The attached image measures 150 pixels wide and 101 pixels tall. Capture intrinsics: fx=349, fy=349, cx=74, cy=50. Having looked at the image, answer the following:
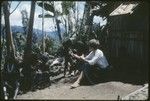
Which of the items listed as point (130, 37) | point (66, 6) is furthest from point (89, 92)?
point (66, 6)

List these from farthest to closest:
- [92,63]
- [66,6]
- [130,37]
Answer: [66,6] → [130,37] → [92,63]

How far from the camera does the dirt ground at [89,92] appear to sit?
365 inches

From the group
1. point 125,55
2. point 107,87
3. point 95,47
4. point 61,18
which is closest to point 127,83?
point 107,87

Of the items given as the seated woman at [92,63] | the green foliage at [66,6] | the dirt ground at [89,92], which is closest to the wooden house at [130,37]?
the seated woman at [92,63]

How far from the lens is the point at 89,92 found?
9.75 meters

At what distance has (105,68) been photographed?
35.7 feet

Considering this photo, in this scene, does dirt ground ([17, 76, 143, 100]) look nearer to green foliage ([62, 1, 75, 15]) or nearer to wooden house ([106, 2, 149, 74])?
wooden house ([106, 2, 149, 74])

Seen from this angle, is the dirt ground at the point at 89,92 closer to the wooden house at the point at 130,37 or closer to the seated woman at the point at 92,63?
the seated woman at the point at 92,63

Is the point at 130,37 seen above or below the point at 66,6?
below

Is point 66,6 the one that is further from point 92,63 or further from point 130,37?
point 92,63

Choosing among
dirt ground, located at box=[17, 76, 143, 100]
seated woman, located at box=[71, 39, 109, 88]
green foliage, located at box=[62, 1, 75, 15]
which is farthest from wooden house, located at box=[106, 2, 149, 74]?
green foliage, located at box=[62, 1, 75, 15]

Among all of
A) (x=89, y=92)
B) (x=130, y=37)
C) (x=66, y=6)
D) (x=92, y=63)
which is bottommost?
(x=89, y=92)

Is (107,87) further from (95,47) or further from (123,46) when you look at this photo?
(123,46)

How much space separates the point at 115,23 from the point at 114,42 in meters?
0.99
